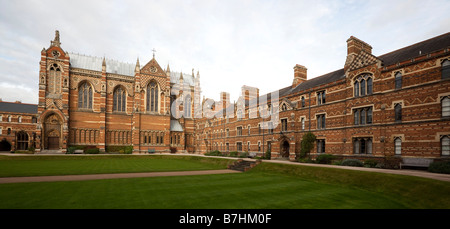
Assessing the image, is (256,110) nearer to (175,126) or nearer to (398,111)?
(398,111)

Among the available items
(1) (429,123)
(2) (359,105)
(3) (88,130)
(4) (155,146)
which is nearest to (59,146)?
(3) (88,130)

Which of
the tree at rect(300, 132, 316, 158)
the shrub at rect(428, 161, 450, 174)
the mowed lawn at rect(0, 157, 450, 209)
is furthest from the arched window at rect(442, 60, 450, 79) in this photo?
the tree at rect(300, 132, 316, 158)

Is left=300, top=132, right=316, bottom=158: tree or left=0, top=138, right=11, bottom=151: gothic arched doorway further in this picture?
left=0, top=138, right=11, bottom=151: gothic arched doorway

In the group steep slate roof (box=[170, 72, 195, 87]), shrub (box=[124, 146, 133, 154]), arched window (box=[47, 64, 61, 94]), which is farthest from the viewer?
steep slate roof (box=[170, 72, 195, 87])

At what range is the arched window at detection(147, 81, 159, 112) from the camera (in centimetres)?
6128

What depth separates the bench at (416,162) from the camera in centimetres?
1980

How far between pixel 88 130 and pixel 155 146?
648 inches

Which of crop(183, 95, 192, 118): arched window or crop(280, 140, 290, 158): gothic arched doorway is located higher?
crop(183, 95, 192, 118): arched window

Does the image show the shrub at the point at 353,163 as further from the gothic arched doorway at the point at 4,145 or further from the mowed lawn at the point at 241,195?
the gothic arched doorway at the point at 4,145

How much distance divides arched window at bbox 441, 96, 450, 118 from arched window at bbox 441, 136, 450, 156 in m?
1.96

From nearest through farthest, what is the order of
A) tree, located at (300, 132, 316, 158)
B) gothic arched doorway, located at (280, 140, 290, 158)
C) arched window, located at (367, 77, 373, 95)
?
arched window, located at (367, 77, 373, 95) → tree, located at (300, 132, 316, 158) → gothic arched doorway, located at (280, 140, 290, 158)

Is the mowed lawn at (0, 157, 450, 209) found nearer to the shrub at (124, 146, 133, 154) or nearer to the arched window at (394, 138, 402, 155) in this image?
the arched window at (394, 138, 402, 155)

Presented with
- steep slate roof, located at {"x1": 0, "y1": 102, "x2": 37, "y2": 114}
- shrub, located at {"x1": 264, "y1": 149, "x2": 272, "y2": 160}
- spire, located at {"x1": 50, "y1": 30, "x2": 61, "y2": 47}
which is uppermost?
spire, located at {"x1": 50, "y1": 30, "x2": 61, "y2": 47}

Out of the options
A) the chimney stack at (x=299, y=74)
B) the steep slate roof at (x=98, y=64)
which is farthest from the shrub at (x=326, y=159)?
the steep slate roof at (x=98, y=64)
